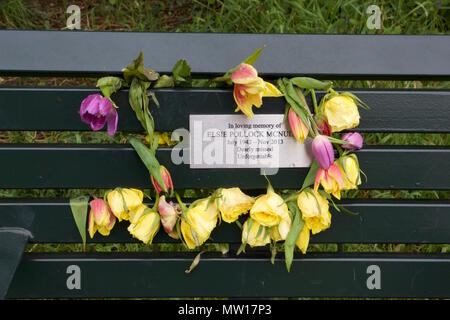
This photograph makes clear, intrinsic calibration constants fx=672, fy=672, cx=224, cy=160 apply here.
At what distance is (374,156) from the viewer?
5.50 feet

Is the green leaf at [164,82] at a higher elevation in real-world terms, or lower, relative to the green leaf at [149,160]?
higher

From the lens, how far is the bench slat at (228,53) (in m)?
1.60

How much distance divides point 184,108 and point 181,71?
0.10m

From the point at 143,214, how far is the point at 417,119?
28.2 inches

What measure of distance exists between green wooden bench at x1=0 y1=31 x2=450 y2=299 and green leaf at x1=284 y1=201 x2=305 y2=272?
0.24ft

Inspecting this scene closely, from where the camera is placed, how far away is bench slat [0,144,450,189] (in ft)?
5.42

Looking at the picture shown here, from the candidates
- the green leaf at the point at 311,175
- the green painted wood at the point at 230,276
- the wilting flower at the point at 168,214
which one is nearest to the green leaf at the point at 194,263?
the green painted wood at the point at 230,276

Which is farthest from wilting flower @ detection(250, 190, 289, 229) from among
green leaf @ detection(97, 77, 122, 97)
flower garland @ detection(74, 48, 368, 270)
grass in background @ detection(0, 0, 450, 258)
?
grass in background @ detection(0, 0, 450, 258)

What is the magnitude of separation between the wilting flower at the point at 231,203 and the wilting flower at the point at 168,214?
0.37ft

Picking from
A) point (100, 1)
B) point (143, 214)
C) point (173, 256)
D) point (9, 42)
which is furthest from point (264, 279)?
point (100, 1)

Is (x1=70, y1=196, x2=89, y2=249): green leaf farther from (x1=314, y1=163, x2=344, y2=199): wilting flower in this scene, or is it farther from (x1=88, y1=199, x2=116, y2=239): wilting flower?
(x1=314, y1=163, x2=344, y2=199): wilting flower

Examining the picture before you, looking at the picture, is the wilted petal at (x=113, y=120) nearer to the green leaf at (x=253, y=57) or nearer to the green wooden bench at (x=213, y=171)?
the green wooden bench at (x=213, y=171)

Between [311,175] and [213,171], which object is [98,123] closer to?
[213,171]
